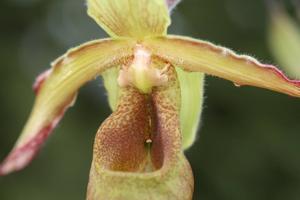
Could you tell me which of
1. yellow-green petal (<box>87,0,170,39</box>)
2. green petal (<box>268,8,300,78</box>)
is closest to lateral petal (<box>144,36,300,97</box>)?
yellow-green petal (<box>87,0,170,39</box>)

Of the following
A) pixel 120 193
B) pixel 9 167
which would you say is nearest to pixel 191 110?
pixel 120 193

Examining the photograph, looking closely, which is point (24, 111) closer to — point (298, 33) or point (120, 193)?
point (298, 33)

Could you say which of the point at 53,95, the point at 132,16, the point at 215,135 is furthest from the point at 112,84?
the point at 215,135

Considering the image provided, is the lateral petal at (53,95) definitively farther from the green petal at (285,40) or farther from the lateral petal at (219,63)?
the green petal at (285,40)

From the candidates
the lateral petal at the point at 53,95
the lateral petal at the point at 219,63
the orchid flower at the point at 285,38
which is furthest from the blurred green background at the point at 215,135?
the lateral petal at the point at 219,63

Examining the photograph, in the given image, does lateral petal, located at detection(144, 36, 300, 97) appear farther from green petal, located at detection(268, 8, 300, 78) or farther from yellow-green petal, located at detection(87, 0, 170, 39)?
green petal, located at detection(268, 8, 300, 78)
